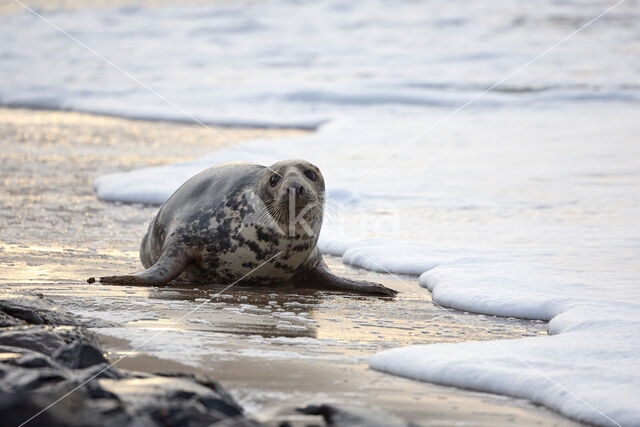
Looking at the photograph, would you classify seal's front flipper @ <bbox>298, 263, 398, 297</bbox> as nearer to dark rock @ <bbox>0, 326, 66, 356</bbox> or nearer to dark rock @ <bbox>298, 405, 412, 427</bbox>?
dark rock @ <bbox>0, 326, 66, 356</bbox>

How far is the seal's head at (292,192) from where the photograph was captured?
5488 millimetres

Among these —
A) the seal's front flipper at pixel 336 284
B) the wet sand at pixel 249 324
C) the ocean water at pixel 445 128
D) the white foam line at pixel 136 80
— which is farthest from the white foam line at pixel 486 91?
the seal's front flipper at pixel 336 284

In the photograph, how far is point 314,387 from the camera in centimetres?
351

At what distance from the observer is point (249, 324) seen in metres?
4.56

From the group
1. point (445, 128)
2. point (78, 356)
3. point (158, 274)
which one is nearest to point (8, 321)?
point (78, 356)

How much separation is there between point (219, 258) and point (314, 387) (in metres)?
2.39

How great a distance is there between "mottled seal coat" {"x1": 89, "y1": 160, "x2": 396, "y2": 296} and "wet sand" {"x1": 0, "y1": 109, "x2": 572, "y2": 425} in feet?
0.65

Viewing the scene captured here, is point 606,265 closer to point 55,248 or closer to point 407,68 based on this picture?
point 55,248

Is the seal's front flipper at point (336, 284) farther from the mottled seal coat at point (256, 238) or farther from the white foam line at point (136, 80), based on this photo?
the white foam line at point (136, 80)

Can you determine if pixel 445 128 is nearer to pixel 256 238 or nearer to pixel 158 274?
pixel 256 238

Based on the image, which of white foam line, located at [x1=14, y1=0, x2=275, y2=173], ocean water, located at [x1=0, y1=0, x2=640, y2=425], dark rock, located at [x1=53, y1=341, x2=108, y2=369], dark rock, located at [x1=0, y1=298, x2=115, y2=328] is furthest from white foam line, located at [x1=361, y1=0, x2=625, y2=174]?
dark rock, located at [x1=53, y1=341, x2=108, y2=369]

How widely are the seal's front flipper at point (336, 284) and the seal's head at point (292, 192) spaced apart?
33 centimetres

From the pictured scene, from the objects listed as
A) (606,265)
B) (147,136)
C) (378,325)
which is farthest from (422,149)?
(378,325)

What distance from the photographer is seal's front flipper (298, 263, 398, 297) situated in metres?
5.60
